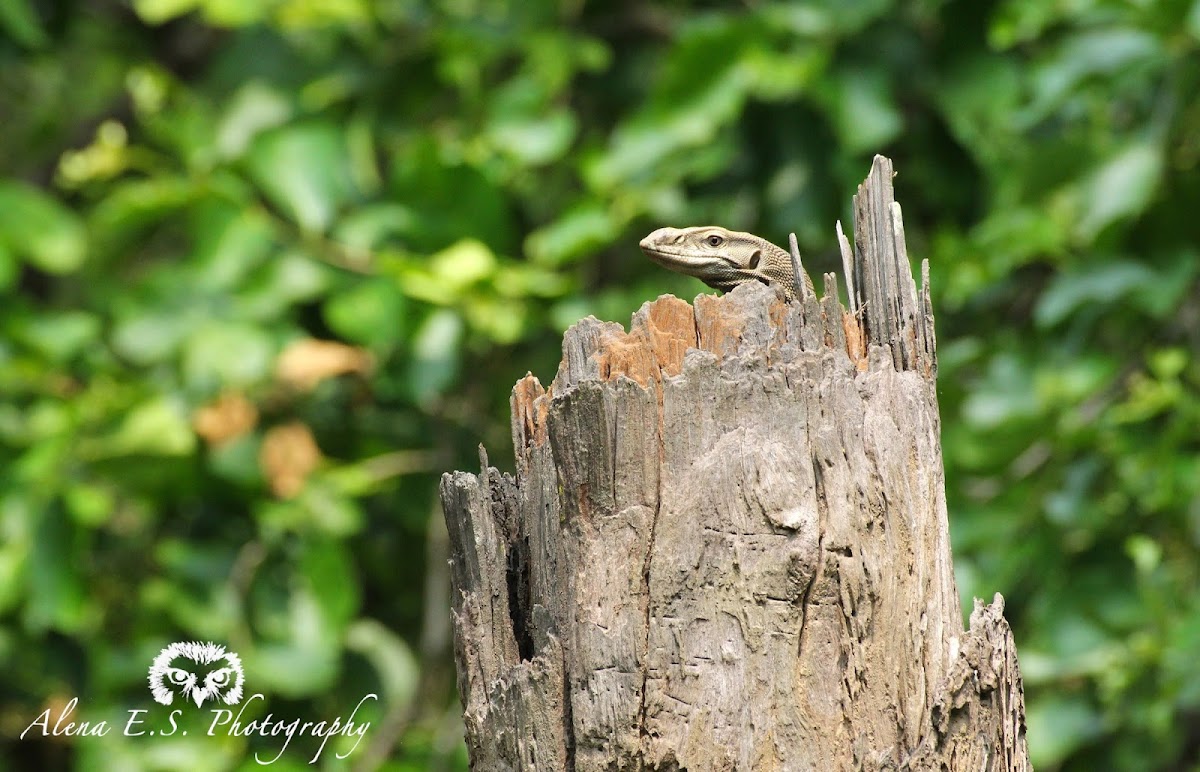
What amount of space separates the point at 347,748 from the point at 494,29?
10.5ft

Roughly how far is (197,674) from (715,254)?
2966mm

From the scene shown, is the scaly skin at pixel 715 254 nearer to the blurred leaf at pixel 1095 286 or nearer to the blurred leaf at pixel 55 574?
the blurred leaf at pixel 1095 286

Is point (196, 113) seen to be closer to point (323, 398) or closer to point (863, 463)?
point (323, 398)

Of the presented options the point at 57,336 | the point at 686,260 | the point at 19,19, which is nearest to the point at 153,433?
the point at 57,336

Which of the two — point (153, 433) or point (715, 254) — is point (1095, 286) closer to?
point (715, 254)

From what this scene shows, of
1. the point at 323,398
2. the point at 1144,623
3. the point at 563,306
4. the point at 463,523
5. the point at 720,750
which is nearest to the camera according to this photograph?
the point at 720,750

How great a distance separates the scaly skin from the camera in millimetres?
3412

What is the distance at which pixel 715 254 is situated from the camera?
134 inches

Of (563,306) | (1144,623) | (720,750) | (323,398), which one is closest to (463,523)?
(720,750)

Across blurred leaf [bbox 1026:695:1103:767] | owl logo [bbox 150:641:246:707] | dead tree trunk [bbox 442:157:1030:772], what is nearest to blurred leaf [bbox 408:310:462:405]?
owl logo [bbox 150:641:246:707]

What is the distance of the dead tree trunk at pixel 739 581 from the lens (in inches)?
90.2

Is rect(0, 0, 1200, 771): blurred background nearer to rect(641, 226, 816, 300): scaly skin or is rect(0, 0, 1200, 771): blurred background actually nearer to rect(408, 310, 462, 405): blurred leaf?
rect(408, 310, 462, 405): blurred leaf

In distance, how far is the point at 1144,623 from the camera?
5.03 m

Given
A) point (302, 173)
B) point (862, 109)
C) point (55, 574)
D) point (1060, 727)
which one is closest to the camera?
point (1060, 727)
